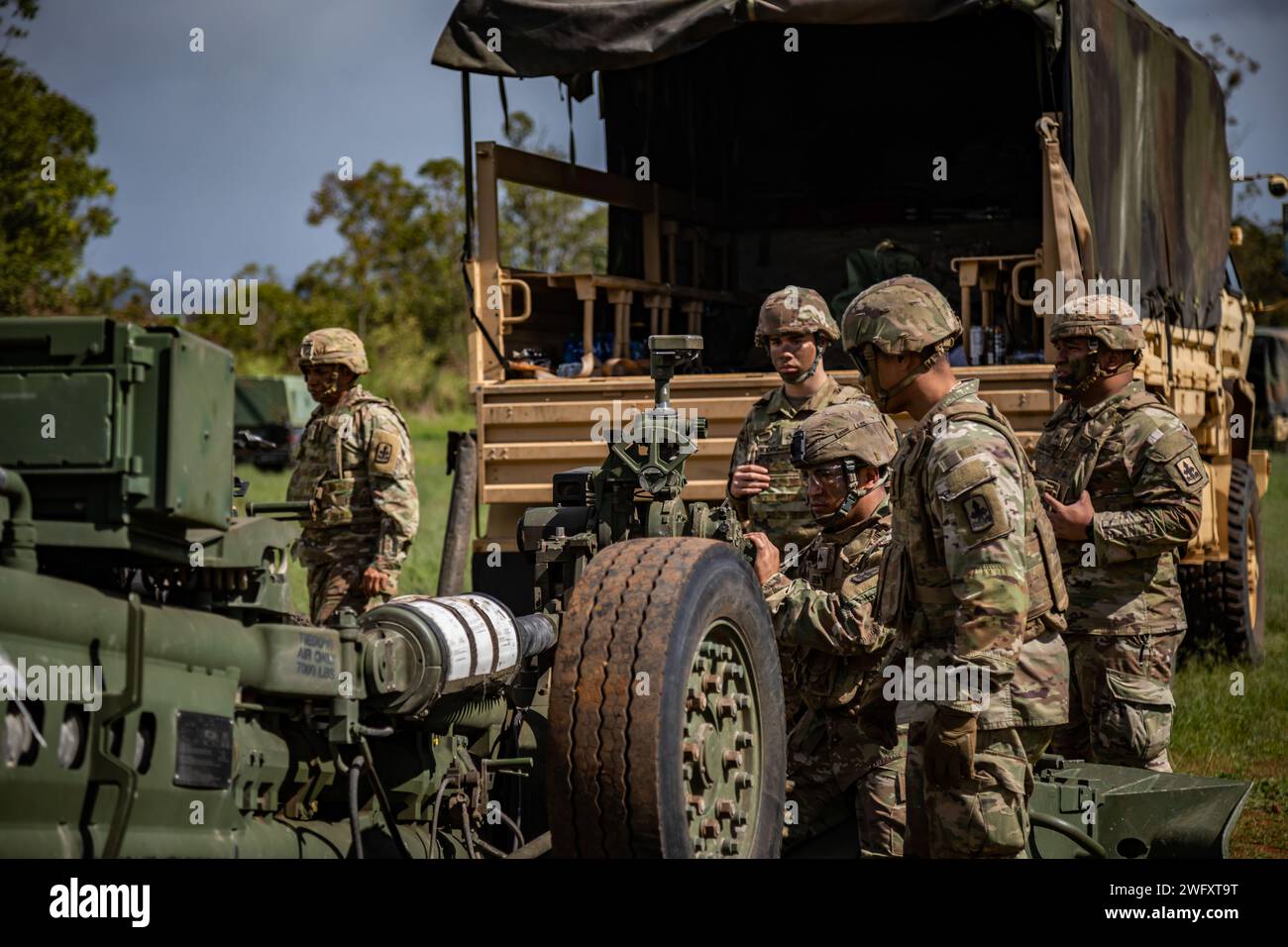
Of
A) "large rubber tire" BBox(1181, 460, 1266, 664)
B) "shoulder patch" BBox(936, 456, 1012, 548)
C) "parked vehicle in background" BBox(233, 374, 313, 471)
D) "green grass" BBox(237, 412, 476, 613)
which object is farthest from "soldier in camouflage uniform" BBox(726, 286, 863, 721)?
"parked vehicle in background" BBox(233, 374, 313, 471)

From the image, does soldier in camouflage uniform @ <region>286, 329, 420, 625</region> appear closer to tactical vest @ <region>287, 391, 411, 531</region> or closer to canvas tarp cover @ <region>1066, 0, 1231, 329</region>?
tactical vest @ <region>287, 391, 411, 531</region>

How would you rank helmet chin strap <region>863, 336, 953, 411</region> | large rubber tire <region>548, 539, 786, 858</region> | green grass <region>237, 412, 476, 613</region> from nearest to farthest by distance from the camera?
1. large rubber tire <region>548, 539, 786, 858</region>
2. helmet chin strap <region>863, 336, 953, 411</region>
3. green grass <region>237, 412, 476, 613</region>

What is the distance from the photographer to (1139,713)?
598 cm

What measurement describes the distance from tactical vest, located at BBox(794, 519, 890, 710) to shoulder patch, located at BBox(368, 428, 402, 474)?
2740 mm

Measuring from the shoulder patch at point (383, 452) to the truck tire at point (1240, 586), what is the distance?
4778 millimetres

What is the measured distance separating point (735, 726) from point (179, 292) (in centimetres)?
234

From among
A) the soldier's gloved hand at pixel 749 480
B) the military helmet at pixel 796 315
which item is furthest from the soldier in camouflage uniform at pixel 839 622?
the military helmet at pixel 796 315

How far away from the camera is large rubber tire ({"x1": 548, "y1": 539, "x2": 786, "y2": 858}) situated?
3.80m

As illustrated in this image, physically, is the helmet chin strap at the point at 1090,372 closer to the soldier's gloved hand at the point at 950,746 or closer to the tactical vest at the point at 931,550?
the tactical vest at the point at 931,550

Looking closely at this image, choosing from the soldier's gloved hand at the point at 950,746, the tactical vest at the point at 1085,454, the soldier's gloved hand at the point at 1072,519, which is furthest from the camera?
the tactical vest at the point at 1085,454

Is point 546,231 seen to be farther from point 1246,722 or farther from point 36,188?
point 1246,722

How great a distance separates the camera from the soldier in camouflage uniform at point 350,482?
24.1 feet
